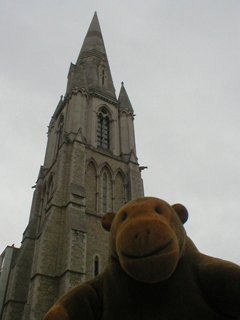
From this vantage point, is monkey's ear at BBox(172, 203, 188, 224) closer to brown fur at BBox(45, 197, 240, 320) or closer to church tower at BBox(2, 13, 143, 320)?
brown fur at BBox(45, 197, 240, 320)

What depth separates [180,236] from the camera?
3039mm

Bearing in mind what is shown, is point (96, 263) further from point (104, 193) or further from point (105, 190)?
point (105, 190)

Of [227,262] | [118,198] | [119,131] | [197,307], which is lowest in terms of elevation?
[197,307]

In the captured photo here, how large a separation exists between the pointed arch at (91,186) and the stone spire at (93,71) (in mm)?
7189

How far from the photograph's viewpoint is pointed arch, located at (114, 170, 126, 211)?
16680mm

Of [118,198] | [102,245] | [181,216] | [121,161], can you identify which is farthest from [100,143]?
[181,216]

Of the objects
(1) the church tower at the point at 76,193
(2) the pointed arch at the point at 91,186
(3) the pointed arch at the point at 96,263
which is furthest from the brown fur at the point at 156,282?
(2) the pointed arch at the point at 91,186

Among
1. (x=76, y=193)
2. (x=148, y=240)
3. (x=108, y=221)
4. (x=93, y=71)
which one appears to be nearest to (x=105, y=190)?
(x=76, y=193)

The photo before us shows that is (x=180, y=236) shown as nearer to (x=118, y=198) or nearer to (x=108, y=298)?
(x=108, y=298)

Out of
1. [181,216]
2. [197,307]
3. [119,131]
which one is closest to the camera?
[197,307]

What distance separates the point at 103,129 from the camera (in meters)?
20.9

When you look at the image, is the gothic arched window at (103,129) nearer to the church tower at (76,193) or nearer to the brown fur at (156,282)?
the church tower at (76,193)

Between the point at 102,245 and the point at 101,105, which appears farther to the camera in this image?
the point at 101,105

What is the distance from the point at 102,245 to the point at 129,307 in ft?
37.8
